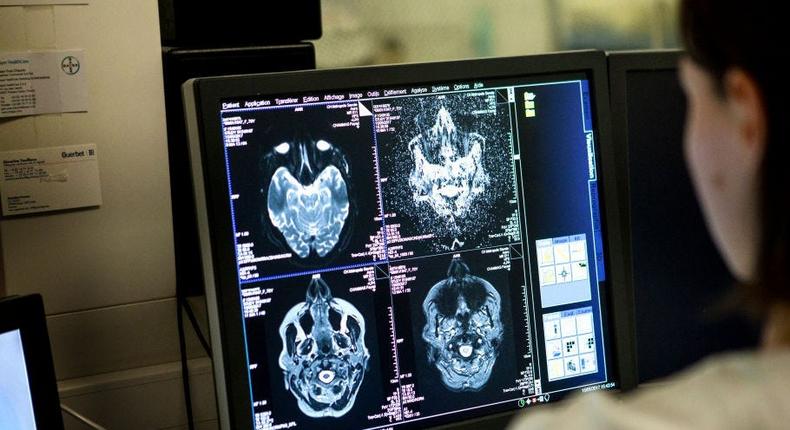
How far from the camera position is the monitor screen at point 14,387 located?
3.20ft

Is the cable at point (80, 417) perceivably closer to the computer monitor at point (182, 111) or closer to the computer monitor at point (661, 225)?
the computer monitor at point (182, 111)

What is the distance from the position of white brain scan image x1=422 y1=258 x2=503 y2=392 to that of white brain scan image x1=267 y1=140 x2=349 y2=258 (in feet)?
0.47

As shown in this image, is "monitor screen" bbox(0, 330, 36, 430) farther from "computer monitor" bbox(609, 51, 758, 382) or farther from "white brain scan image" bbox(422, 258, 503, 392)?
"computer monitor" bbox(609, 51, 758, 382)

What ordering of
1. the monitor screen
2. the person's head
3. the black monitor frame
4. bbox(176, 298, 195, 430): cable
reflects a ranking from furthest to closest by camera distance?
bbox(176, 298, 195, 430): cable, the black monitor frame, the monitor screen, the person's head

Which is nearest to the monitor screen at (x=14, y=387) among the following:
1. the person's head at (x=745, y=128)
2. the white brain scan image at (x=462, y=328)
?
the white brain scan image at (x=462, y=328)

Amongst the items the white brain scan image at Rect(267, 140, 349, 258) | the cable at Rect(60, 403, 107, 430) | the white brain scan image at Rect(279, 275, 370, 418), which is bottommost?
the cable at Rect(60, 403, 107, 430)

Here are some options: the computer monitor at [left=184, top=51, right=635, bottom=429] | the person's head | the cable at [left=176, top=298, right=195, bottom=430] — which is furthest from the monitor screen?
the person's head

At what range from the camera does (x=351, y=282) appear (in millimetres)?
1097

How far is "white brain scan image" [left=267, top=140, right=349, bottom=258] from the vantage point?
107 centimetres

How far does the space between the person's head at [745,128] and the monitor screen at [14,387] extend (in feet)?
2.29

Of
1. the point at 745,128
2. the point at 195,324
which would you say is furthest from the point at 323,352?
the point at 745,128

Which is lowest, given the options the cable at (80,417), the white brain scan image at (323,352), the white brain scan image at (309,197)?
the cable at (80,417)

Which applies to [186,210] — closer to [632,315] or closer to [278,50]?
[278,50]

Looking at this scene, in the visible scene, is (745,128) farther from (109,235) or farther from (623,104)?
(109,235)
